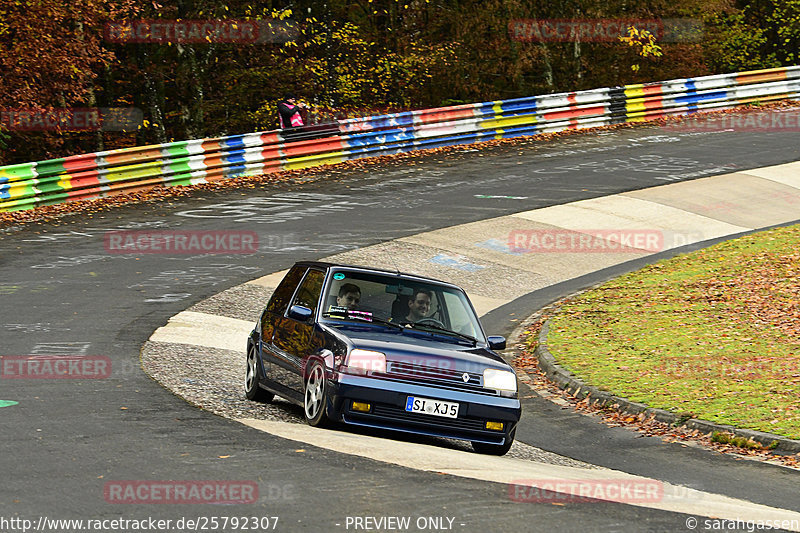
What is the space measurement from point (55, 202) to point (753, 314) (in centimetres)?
1549

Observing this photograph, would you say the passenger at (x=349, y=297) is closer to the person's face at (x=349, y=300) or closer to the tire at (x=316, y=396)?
the person's face at (x=349, y=300)

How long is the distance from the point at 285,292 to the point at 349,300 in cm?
128

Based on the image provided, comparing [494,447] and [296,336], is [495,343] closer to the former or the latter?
[494,447]

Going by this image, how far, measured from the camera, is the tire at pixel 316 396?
946cm

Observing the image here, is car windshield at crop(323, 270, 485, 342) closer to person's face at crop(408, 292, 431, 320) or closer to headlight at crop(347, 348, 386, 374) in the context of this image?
person's face at crop(408, 292, 431, 320)

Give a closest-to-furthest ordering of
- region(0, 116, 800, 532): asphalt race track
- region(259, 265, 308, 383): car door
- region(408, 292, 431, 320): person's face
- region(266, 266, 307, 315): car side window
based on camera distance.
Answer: region(0, 116, 800, 532): asphalt race track < region(408, 292, 431, 320): person's face < region(259, 265, 308, 383): car door < region(266, 266, 307, 315): car side window

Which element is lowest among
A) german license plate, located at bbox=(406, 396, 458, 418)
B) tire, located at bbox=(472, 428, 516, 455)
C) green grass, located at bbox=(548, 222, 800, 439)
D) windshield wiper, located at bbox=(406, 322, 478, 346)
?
green grass, located at bbox=(548, 222, 800, 439)

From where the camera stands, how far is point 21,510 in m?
6.55

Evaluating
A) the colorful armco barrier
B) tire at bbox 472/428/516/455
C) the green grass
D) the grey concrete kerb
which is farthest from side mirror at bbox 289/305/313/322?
the colorful armco barrier

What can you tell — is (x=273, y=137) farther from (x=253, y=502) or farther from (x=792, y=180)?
(x=253, y=502)

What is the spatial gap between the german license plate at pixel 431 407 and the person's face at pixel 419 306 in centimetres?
124

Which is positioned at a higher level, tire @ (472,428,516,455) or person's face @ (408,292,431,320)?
person's face @ (408,292,431,320)

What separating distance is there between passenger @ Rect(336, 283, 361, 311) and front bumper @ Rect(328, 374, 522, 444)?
124cm

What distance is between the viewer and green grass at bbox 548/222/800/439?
464 inches
